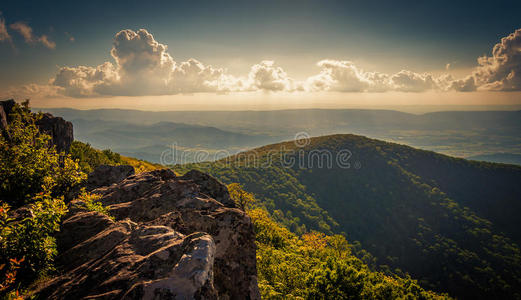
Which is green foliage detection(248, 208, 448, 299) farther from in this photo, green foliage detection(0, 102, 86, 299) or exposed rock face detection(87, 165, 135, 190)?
green foliage detection(0, 102, 86, 299)

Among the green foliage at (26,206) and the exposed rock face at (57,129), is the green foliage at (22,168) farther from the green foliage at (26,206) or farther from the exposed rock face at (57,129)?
the exposed rock face at (57,129)

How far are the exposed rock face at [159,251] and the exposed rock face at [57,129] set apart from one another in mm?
13700

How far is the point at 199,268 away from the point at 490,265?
683 feet

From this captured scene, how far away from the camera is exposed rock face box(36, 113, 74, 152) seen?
23.7 metres

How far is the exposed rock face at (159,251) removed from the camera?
24.7 feet

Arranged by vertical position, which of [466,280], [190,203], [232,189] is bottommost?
[466,280]

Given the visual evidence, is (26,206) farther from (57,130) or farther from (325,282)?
(325,282)

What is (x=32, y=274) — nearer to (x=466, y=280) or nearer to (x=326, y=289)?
(x=326, y=289)

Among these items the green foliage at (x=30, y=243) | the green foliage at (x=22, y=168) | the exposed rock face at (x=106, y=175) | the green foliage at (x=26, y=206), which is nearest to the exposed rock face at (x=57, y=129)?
the exposed rock face at (x=106, y=175)

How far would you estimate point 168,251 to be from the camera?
28.1ft

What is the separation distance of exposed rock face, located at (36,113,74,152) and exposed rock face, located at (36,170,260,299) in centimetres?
1370

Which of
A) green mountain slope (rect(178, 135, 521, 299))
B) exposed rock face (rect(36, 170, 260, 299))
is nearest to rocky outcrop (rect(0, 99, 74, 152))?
exposed rock face (rect(36, 170, 260, 299))

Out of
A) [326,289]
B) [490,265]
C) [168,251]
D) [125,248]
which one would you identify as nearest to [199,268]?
[168,251]

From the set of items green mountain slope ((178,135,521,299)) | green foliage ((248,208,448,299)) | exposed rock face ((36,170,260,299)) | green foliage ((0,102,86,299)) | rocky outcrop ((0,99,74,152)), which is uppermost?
rocky outcrop ((0,99,74,152))
